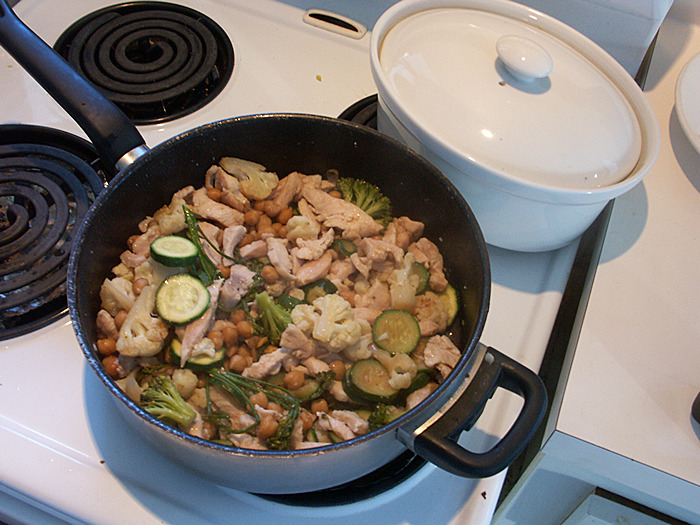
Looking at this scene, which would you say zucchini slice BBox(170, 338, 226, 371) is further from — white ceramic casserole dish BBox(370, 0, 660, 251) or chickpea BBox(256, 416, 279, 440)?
white ceramic casserole dish BBox(370, 0, 660, 251)

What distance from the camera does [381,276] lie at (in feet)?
3.83

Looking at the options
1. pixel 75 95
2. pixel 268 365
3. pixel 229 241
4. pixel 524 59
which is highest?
pixel 75 95

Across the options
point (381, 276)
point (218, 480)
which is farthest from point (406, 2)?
→ point (218, 480)

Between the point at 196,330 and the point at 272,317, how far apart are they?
147mm

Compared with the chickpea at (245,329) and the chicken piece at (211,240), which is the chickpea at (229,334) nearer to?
the chickpea at (245,329)

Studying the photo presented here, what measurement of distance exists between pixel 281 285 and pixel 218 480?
43 cm

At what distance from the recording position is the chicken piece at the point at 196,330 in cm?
96

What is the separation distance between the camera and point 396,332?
1.03 meters

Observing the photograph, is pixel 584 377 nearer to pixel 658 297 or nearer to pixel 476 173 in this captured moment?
pixel 658 297

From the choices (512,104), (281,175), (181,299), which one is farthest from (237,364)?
(512,104)

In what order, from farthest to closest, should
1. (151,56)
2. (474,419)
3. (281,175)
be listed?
(151,56) → (281,175) → (474,419)

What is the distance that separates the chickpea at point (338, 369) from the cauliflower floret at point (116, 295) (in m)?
0.41

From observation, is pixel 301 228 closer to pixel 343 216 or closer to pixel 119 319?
pixel 343 216

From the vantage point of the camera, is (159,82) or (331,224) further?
(159,82)
